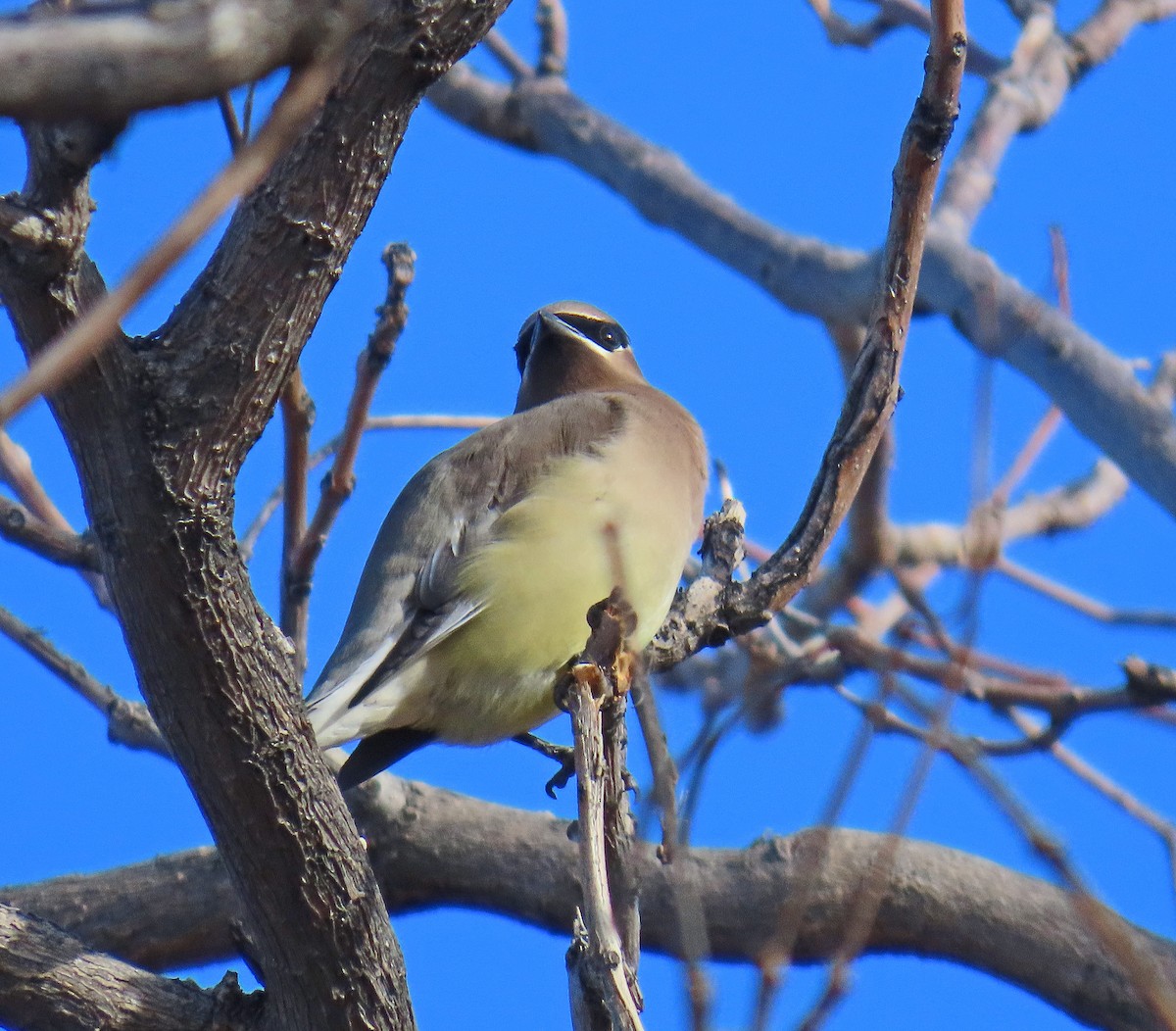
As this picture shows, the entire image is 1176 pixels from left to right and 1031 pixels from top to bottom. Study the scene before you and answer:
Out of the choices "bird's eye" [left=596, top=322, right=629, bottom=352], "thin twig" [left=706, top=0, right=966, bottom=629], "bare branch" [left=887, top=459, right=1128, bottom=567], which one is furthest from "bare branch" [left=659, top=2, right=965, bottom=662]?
"bare branch" [left=887, top=459, right=1128, bottom=567]

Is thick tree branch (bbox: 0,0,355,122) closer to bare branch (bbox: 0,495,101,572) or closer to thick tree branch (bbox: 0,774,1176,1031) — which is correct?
bare branch (bbox: 0,495,101,572)

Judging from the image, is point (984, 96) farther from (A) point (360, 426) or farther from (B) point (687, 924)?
(B) point (687, 924)

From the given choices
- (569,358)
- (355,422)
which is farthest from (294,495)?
(569,358)

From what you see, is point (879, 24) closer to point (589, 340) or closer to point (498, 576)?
point (589, 340)

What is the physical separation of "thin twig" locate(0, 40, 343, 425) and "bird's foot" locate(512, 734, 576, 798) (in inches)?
167

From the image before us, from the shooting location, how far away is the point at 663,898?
5305 mm

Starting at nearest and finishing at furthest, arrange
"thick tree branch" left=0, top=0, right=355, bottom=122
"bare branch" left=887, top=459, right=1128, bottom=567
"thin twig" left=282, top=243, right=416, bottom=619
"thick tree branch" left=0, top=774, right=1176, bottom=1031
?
"thick tree branch" left=0, top=0, right=355, bottom=122 → "thin twig" left=282, top=243, right=416, bottom=619 → "thick tree branch" left=0, top=774, right=1176, bottom=1031 → "bare branch" left=887, top=459, right=1128, bottom=567

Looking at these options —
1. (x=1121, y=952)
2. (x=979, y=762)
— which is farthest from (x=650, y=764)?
(x=1121, y=952)

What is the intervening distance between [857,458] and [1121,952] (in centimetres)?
305

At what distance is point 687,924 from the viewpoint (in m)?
1.53

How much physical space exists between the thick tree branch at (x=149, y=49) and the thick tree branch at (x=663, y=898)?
4.46 meters

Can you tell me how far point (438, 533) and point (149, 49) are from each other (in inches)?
155

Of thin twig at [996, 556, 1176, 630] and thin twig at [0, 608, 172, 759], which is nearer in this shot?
thin twig at [996, 556, 1176, 630]

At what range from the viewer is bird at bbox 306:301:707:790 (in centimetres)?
459
